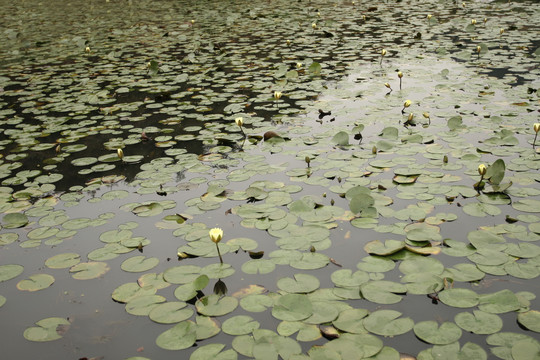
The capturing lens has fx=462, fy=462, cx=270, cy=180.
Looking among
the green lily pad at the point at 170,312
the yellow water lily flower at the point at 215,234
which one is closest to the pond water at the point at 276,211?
the green lily pad at the point at 170,312

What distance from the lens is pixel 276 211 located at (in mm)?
2650

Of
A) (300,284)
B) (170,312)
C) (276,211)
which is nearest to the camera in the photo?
(170,312)

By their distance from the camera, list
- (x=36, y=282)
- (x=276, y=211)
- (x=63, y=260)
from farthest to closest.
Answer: (x=276, y=211)
(x=63, y=260)
(x=36, y=282)

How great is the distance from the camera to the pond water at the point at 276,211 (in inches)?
71.9

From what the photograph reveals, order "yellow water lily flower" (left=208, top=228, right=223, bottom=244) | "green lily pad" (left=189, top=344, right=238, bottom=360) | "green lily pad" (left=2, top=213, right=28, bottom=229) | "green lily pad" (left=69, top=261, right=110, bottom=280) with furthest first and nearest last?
"green lily pad" (left=2, top=213, right=28, bottom=229)
"green lily pad" (left=69, top=261, right=110, bottom=280)
"yellow water lily flower" (left=208, top=228, right=223, bottom=244)
"green lily pad" (left=189, top=344, right=238, bottom=360)

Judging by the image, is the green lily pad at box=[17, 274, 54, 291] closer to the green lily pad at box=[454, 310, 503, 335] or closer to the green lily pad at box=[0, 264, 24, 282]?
Result: the green lily pad at box=[0, 264, 24, 282]

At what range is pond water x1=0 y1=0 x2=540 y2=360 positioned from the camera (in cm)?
183

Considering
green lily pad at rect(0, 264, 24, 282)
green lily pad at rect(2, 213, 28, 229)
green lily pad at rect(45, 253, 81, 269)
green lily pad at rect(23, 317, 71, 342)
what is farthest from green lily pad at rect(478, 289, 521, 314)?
green lily pad at rect(2, 213, 28, 229)

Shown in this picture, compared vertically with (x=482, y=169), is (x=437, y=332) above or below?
below

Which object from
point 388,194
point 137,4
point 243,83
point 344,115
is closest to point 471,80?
point 344,115

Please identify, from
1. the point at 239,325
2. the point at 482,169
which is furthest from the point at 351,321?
the point at 482,169

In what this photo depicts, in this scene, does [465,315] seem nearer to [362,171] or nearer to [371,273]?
[371,273]

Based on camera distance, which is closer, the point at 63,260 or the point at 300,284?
the point at 300,284

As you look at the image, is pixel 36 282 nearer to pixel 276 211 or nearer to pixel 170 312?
pixel 170 312
